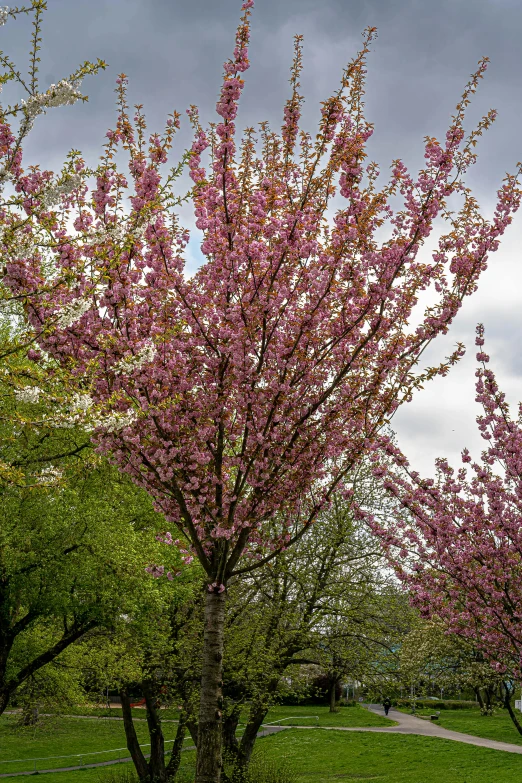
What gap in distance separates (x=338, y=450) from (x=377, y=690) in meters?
12.5

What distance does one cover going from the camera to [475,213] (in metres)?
9.75

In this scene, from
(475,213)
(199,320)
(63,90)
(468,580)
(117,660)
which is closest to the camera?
(63,90)

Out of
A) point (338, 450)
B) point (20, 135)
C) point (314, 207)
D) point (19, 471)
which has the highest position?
point (314, 207)

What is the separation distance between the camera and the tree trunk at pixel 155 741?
829 inches

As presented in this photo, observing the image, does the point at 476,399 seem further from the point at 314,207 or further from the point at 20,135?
the point at 20,135

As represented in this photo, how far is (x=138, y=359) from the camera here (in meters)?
7.92

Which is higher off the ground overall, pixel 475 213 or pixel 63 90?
pixel 475 213

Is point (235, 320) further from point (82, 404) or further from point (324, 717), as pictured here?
point (324, 717)

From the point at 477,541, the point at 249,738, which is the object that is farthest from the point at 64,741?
the point at 477,541

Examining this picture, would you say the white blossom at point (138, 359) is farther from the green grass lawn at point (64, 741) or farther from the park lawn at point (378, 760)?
the green grass lawn at point (64, 741)

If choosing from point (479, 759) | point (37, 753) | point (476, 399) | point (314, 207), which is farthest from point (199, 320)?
point (37, 753)

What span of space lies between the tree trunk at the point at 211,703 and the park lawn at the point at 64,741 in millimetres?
21956

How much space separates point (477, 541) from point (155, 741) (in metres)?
14.4

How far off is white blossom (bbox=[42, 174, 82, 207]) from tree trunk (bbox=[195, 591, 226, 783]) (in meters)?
4.76
